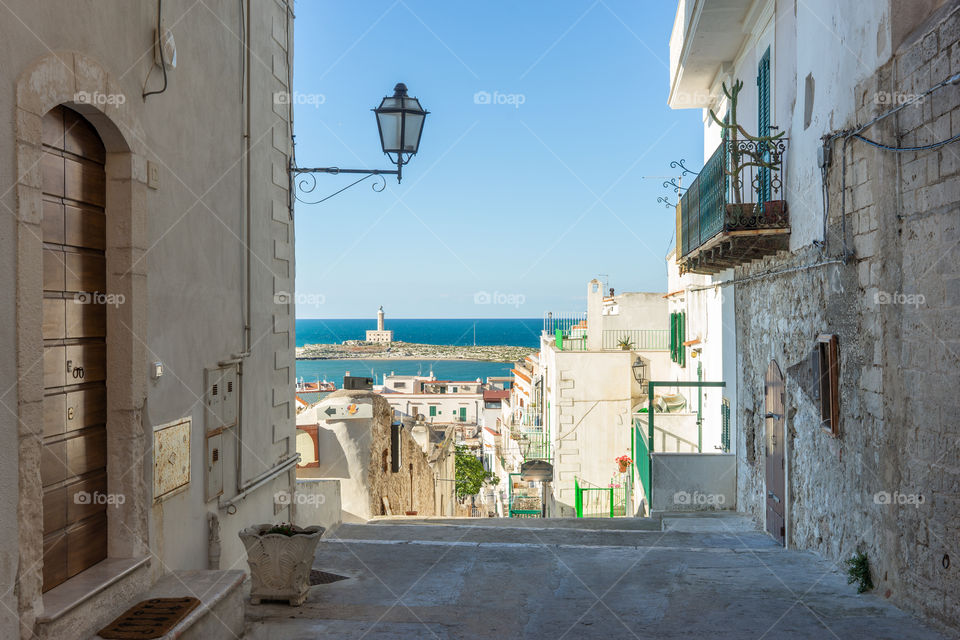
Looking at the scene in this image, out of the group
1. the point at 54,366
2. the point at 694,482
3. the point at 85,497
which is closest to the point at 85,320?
the point at 54,366

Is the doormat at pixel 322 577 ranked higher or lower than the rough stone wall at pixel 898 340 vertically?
lower

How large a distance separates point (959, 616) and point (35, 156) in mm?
6018

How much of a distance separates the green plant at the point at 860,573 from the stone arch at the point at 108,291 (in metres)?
5.54

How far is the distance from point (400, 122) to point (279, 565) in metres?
4.54

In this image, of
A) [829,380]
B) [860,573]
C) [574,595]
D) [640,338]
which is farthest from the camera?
[640,338]

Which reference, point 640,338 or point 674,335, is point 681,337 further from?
point 640,338

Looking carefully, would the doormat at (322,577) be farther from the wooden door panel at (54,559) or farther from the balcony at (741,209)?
the balcony at (741,209)

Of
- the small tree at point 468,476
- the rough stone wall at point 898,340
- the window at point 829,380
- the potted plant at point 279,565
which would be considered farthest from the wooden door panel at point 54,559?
the small tree at point 468,476

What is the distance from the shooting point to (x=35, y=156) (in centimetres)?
372

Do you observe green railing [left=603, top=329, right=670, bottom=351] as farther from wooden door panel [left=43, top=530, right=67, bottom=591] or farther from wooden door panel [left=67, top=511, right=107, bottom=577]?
wooden door panel [left=43, top=530, right=67, bottom=591]

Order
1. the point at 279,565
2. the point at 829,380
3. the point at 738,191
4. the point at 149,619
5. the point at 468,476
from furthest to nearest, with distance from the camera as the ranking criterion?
the point at 468,476 < the point at 738,191 < the point at 829,380 < the point at 279,565 < the point at 149,619

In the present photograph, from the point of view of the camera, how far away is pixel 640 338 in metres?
28.5

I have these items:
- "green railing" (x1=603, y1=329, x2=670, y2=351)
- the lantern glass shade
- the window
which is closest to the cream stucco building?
the lantern glass shade

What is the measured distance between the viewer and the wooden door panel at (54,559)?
4051 millimetres
